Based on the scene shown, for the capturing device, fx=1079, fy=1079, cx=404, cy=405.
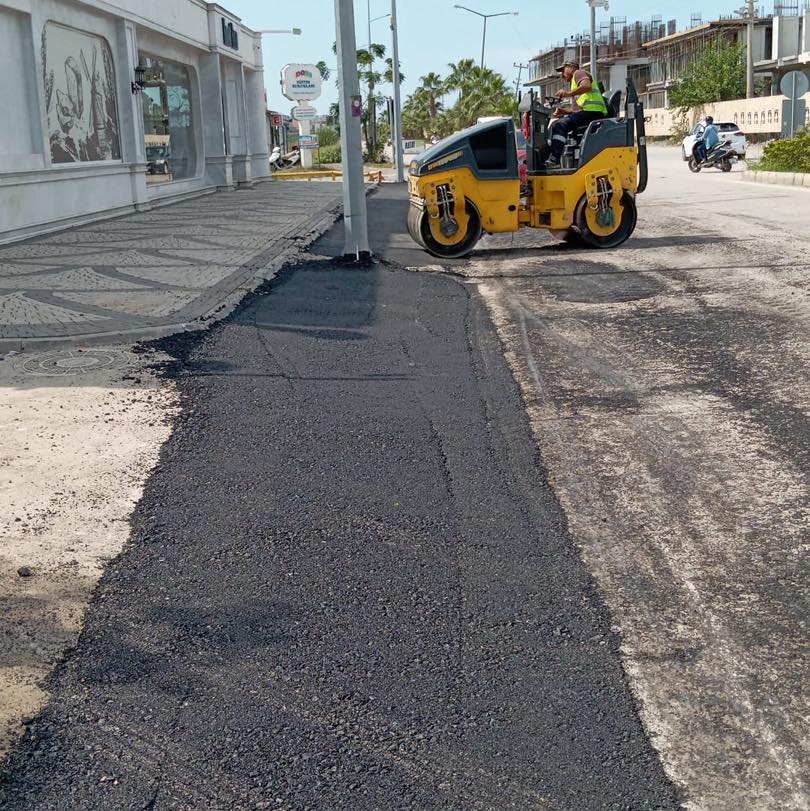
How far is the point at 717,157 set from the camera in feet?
117

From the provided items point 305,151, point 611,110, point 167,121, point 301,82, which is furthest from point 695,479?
point 305,151

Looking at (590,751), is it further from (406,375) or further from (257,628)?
(406,375)

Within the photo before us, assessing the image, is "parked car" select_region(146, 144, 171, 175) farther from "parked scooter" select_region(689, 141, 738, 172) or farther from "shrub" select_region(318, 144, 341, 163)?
"shrub" select_region(318, 144, 341, 163)

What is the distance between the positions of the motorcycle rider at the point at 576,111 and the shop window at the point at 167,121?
12.3 meters

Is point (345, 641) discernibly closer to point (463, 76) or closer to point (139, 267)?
point (139, 267)

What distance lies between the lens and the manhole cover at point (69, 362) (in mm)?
7913

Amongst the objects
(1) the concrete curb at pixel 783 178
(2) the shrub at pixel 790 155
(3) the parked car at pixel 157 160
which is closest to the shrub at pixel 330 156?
(2) the shrub at pixel 790 155

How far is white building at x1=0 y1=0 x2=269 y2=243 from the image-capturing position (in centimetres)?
1731

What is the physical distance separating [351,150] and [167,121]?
14.8 metres

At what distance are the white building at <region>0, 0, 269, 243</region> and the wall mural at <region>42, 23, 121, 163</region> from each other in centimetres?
3

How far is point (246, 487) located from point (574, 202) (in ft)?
33.3

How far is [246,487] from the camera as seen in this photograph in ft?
17.6

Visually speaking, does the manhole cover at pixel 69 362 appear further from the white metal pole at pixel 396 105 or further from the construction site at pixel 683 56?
the construction site at pixel 683 56

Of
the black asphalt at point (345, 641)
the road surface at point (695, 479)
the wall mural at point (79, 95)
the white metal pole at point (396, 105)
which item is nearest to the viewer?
the black asphalt at point (345, 641)
